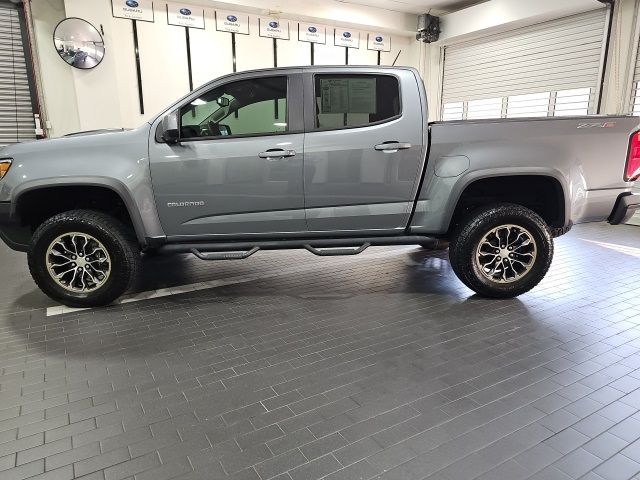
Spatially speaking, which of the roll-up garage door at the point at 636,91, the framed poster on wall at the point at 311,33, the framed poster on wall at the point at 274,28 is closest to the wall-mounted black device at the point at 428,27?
the framed poster on wall at the point at 311,33

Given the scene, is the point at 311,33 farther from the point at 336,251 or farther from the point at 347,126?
the point at 336,251

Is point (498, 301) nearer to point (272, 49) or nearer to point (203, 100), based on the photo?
point (203, 100)

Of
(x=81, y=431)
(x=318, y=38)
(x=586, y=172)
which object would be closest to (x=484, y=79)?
(x=318, y=38)

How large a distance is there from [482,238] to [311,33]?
7.02 meters

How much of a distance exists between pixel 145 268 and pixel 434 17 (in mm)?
8231

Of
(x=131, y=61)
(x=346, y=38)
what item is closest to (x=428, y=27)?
(x=346, y=38)

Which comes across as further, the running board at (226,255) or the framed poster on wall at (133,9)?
the framed poster on wall at (133,9)

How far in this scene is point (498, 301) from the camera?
3.41m

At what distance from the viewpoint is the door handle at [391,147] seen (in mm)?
3178

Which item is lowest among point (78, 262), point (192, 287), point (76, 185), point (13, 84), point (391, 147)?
point (192, 287)

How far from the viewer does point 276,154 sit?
3148 millimetres

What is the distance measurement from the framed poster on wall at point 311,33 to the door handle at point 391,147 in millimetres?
6477

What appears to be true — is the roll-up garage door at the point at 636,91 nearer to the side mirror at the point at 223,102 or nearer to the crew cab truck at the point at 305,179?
the crew cab truck at the point at 305,179

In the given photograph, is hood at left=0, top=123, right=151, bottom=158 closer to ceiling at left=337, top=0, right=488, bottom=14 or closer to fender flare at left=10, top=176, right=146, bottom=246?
fender flare at left=10, top=176, right=146, bottom=246
